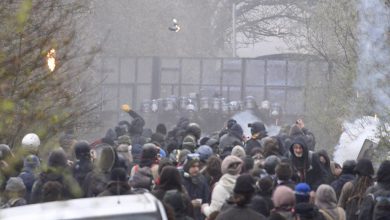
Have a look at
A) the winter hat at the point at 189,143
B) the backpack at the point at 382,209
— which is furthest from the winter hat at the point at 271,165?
the winter hat at the point at 189,143

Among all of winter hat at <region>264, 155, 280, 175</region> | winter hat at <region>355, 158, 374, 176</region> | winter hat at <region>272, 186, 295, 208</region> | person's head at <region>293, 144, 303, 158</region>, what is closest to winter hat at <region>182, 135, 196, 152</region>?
person's head at <region>293, 144, 303, 158</region>

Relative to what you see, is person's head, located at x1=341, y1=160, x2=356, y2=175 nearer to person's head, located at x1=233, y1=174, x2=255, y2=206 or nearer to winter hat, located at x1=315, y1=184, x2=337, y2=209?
winter hat, located at x1=315, y1=184, x2=337, y2=209

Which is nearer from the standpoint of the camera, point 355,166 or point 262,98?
point 355,166

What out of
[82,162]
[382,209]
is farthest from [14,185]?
[382,209]

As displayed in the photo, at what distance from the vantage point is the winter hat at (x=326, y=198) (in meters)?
12.3

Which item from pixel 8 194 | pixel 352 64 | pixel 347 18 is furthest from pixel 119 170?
pixel 347 18

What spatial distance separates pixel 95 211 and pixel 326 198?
398 centimetres

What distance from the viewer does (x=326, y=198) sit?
40.3 feet

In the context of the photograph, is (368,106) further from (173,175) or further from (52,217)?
(52,217)

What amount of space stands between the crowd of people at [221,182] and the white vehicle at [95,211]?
645 millimetres

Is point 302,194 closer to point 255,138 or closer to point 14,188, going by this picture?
point 14,188

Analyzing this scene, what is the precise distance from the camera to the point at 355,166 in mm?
14227

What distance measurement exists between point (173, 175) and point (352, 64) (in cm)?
1610

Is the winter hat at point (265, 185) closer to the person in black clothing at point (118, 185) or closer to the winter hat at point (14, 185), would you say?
the person in black clothing at point (118, 185)
